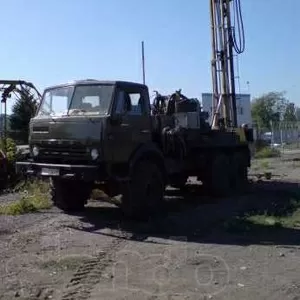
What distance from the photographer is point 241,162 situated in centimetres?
1686

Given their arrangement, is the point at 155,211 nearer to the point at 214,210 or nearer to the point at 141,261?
the point at 214,210

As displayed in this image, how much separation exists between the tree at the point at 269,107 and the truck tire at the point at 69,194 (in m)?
80.0

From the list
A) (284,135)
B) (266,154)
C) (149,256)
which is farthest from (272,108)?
(149,256)

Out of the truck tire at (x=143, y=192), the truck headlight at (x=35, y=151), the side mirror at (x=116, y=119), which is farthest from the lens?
the truck headlight at (x=35, y=151)

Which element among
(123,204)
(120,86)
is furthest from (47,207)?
(120,86)

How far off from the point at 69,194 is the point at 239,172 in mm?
5906

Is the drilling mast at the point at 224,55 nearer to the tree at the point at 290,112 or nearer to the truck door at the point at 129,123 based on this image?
the truck door at the point at 129,123

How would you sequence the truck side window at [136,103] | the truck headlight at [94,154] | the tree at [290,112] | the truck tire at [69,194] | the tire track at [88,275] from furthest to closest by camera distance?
the tree at [290,112] → the truck tire at [69,194] → the truck side window at [136,103] → the truck headlight at [94,154] → the tire track at [88,275]

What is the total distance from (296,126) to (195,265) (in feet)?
166

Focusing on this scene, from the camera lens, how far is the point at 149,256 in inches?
336

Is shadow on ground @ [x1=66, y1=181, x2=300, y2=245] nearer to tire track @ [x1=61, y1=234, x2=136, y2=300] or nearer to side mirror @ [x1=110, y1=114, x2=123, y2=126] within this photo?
tire track @ [x1=61, y1=234, x2=136, y2=300]

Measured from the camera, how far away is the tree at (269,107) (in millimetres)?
91688

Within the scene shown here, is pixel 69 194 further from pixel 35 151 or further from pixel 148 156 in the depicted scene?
pixel 148 156

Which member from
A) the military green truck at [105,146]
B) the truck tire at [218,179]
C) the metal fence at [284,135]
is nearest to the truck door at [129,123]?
the military green truck at [105,146]
